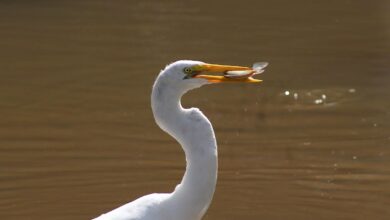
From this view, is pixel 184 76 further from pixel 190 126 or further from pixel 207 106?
pixel 207 106

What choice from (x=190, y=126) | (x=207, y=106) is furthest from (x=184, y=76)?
(x=207, y=106)

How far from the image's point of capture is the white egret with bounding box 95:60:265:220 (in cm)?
468

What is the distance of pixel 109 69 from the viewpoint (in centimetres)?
996

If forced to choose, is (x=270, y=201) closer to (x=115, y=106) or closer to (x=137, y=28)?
(x=115, y=106)

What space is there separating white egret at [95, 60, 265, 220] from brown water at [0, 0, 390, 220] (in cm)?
193

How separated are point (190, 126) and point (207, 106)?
4101 mm

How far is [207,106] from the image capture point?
347 inches

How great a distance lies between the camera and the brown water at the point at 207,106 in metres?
7.14

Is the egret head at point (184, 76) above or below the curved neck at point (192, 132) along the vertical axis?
above

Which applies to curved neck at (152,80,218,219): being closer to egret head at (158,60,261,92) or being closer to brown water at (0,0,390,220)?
egret head at (158,60,261,92)

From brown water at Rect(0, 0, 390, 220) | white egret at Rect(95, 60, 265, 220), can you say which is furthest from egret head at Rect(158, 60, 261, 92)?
brown water at Rect(0, 0, 390, 220)

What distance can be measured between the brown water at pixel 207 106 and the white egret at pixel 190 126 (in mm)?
1925

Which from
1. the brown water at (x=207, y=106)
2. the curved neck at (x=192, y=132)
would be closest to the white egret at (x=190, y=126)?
the curved neck at (x=192, y=132)

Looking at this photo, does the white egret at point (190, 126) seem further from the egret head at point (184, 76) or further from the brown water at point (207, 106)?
the brown water at point (207, 106)
